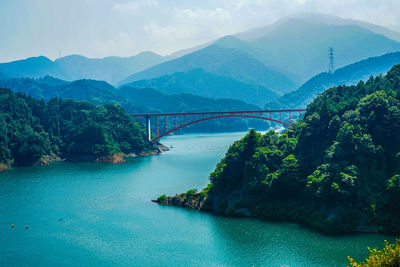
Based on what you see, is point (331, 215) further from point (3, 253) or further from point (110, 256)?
point (3, 253)

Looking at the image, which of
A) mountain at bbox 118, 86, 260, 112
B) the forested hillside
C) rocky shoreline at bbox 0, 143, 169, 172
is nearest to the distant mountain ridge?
mountain at bbox 118, 86, 260, 112

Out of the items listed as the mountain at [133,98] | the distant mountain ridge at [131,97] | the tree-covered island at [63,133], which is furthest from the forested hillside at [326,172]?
the distant mountain ridge at [131,97]

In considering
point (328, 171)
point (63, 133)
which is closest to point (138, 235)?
point (328, 171)

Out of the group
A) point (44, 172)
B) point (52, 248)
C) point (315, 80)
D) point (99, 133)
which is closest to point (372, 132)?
point (52, 248)

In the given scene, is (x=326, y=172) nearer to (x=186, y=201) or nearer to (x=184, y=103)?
(x=186, y=201)

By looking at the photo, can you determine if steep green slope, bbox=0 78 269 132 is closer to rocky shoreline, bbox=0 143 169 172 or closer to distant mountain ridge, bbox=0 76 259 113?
distant mountain ridge, bbox=0 76 259 113

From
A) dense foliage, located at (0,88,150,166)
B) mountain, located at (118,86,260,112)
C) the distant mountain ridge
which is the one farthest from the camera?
mountain, located at (118,86,260,112)
